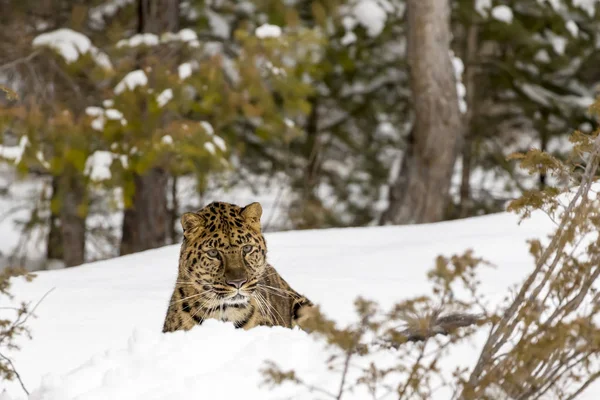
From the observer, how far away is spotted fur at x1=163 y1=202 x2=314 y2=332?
4129 mm

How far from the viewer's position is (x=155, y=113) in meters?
9.09

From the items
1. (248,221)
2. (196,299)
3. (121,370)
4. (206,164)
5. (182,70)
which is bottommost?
(121,370)

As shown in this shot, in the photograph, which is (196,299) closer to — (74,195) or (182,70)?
(182,70)

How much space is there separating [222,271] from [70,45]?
5.88 metres

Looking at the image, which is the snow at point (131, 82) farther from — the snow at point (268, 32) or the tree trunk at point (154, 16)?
the tree trunk at point (154, 16)

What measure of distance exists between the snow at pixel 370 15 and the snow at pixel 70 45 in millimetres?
3758

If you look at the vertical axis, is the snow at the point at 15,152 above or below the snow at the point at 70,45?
below

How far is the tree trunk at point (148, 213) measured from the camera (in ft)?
34.8

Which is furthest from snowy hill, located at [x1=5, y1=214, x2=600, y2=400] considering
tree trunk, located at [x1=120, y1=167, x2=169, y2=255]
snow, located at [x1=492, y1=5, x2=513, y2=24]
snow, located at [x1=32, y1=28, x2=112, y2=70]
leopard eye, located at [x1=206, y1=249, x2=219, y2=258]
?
snow, located at [x1=492, y1=5, x2=513, y2=24]

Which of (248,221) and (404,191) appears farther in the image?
(404,191)

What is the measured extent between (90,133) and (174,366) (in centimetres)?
536

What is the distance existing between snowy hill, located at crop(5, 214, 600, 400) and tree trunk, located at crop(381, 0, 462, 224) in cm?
180

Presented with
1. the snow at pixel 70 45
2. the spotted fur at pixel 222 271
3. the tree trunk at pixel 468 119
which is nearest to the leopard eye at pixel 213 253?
the spotted fur at pixel 222 271

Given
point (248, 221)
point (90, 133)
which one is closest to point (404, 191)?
point (90, 133)
